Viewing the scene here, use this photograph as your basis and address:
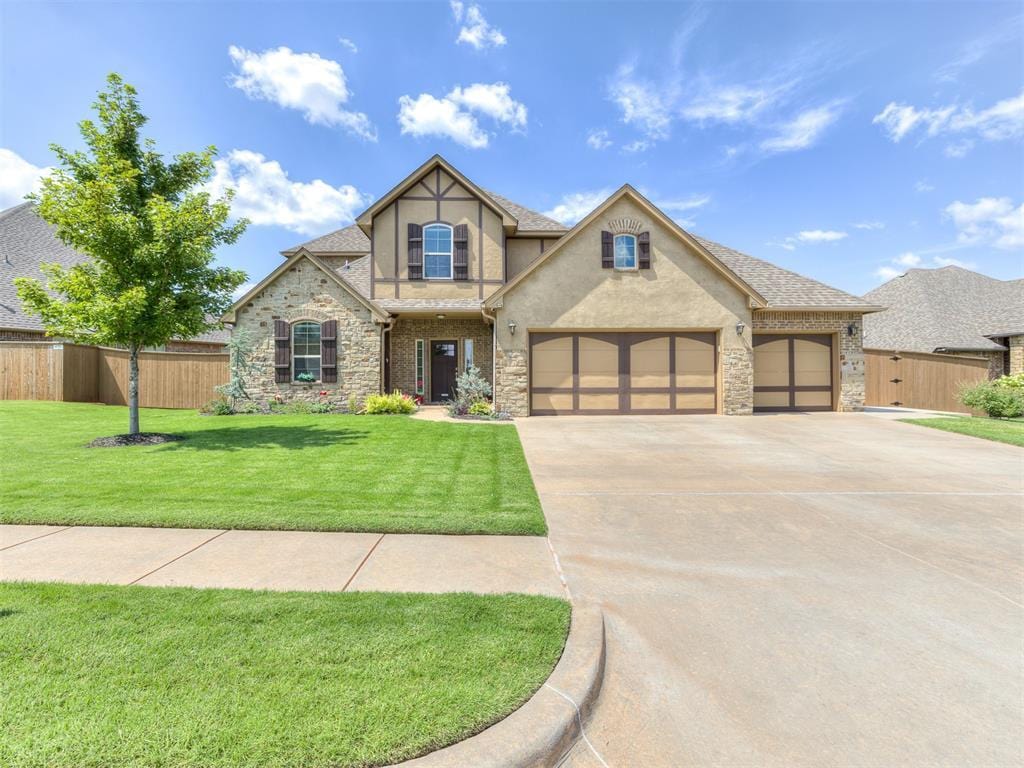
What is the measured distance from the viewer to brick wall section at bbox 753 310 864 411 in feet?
46.7

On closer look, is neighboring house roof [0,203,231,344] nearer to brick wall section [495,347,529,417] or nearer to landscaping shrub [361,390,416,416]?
landscaping shrub [361,390,416,416]

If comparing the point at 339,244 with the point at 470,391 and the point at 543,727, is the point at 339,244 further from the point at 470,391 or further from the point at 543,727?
the point at 543,727

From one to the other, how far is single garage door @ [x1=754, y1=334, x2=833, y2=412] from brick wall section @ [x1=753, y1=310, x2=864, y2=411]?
1.00 feet

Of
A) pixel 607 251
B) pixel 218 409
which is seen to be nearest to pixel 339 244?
pixel 218 409

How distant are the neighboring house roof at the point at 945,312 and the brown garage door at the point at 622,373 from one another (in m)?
12.5

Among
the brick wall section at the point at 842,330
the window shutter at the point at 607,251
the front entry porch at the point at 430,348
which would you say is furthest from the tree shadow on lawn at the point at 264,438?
the brick wall section at the point at 842,330

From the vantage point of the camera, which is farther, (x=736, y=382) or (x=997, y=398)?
(x=736, y=382)

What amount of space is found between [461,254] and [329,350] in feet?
18.4

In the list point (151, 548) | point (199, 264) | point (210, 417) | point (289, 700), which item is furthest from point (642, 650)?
point (210, 417)

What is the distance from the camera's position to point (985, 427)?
35.6 ft

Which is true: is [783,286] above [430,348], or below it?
above

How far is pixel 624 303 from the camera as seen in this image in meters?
13.6

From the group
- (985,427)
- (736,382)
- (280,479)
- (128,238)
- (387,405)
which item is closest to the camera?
(280,479)

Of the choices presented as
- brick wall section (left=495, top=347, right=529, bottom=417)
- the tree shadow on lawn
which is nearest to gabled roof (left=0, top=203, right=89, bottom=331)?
the tree shadow on lawn
